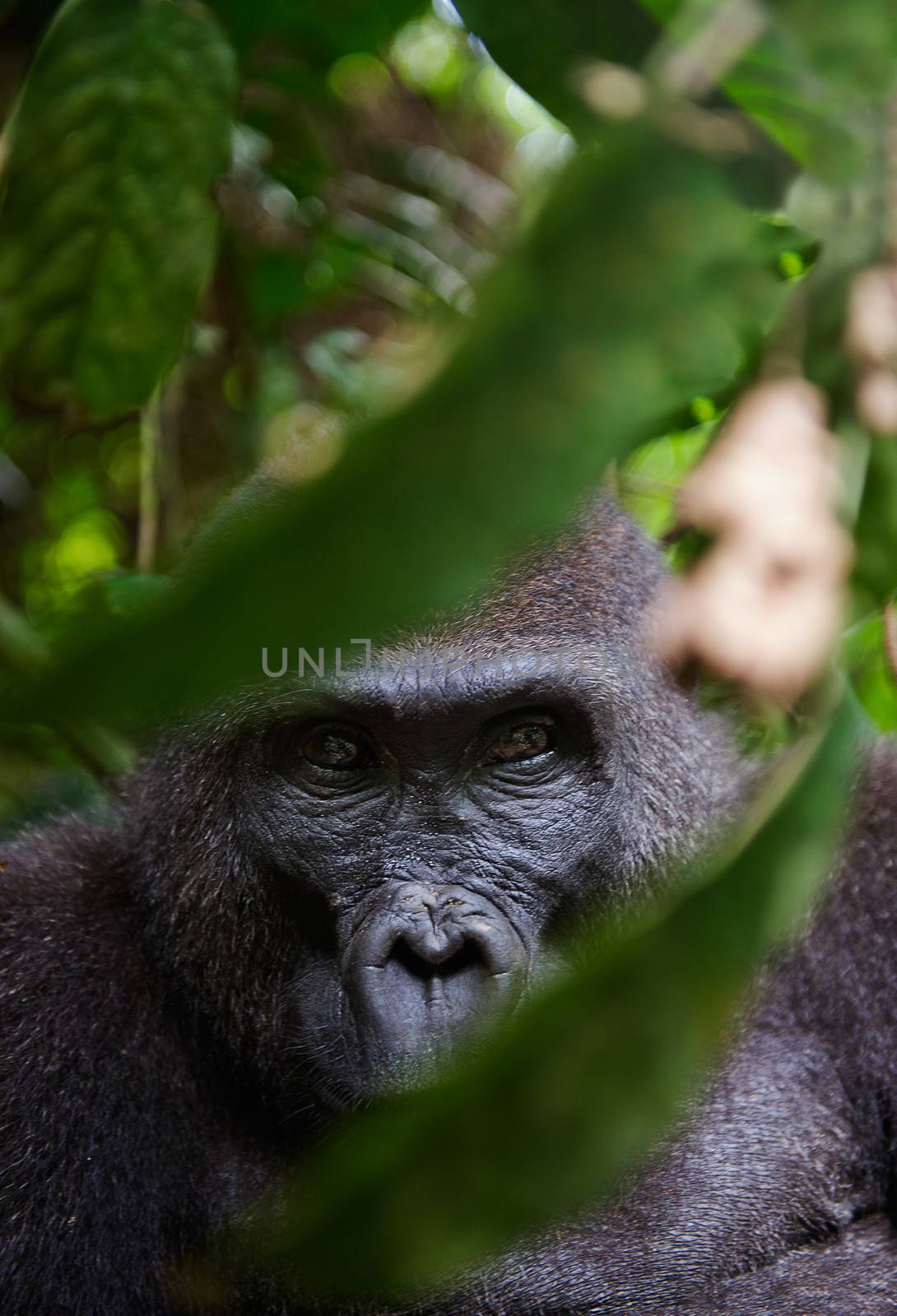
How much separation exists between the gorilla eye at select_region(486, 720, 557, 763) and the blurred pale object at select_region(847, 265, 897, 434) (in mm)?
1667

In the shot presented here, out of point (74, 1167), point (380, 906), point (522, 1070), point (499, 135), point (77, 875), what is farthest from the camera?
point (499, 135)

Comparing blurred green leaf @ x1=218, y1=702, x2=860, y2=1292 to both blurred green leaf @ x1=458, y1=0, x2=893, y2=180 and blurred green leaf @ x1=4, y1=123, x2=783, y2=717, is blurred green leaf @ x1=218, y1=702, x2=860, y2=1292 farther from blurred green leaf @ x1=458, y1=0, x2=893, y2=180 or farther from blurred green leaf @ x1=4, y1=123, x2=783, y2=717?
blurred green leaf @ x1=458, y1=0, x2=893, y2=180

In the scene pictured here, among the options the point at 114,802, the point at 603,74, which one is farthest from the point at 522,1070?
the point at 114,802

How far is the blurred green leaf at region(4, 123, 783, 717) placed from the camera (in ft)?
2.26

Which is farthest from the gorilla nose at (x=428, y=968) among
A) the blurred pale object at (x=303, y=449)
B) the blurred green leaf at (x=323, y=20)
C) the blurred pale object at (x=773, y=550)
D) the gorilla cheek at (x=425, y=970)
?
the blurred green leaf at (x=323, y=20)

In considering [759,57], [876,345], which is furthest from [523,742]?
[876,345]

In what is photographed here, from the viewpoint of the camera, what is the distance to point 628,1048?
0.82 meters

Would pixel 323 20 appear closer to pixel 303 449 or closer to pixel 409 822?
pixel 303 449

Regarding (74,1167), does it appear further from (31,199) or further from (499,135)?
(499,135)

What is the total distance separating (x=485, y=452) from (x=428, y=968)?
5.59 ft

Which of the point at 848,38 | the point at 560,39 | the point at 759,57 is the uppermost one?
the point at 560,39

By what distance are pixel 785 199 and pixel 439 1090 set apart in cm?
85

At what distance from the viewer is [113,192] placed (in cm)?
259

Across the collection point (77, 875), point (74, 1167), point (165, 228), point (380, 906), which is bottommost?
point (74, 1167)
